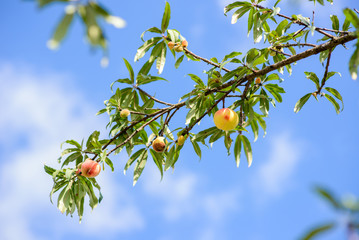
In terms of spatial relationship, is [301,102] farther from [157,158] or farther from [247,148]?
[157,158]

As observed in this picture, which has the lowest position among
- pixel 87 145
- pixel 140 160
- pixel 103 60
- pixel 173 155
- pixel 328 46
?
pixel 103 60

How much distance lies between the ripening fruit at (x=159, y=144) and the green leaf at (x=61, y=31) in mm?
1776

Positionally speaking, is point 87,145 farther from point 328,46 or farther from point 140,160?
point 328,46

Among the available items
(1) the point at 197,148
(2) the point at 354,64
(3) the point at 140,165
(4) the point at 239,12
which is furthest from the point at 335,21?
(3) the point at 140,165

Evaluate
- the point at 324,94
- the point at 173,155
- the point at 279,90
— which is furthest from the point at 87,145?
the point at 324,94

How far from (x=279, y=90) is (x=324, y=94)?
349mm

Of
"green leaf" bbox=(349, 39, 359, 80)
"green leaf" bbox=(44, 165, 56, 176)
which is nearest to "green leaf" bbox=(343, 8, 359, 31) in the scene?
"green leaf" bbox=(349, 39, 359, 80)

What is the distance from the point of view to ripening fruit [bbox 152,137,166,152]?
2735mm

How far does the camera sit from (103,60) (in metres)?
1.03

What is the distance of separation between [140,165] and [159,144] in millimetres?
307

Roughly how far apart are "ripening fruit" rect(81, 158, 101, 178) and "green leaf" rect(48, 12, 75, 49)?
1.78m

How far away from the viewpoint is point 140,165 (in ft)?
9.59

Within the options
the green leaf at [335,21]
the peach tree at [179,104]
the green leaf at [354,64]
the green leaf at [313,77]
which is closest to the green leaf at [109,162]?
the peach tree at [179,104]

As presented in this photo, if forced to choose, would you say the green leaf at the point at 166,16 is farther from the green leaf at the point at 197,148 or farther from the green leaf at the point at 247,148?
the green leaf at the point at 247,148
